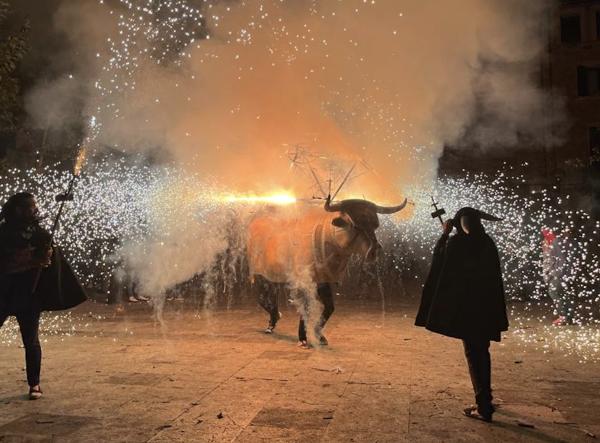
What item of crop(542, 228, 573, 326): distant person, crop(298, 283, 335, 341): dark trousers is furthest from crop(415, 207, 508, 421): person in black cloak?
crop(542, 228, 573, 326): distant person

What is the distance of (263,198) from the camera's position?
40.9 ft

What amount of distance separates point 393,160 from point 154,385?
341 inches

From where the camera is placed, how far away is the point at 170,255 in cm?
1509

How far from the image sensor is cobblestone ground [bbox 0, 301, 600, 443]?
463cm

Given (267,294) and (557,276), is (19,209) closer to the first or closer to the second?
(267,294)

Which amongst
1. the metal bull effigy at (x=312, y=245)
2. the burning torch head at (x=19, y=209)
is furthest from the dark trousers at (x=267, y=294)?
the burning torch head at (x=19, y=209)

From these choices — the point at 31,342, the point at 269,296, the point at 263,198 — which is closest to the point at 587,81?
the point at 263,198

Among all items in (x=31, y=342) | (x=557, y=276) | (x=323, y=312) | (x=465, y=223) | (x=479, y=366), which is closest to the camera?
(x=479, y=366)

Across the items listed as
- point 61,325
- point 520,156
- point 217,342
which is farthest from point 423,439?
point 520,156

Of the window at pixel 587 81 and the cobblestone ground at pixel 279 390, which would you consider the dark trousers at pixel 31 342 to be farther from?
the window at pixel 587 81

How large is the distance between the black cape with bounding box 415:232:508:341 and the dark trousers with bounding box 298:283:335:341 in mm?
3141

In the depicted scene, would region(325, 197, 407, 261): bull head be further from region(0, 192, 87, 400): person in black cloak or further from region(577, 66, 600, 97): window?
region(577, 66, 600, 97): window

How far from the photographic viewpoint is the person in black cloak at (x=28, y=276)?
566cm

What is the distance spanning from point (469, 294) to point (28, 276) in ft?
15.2
